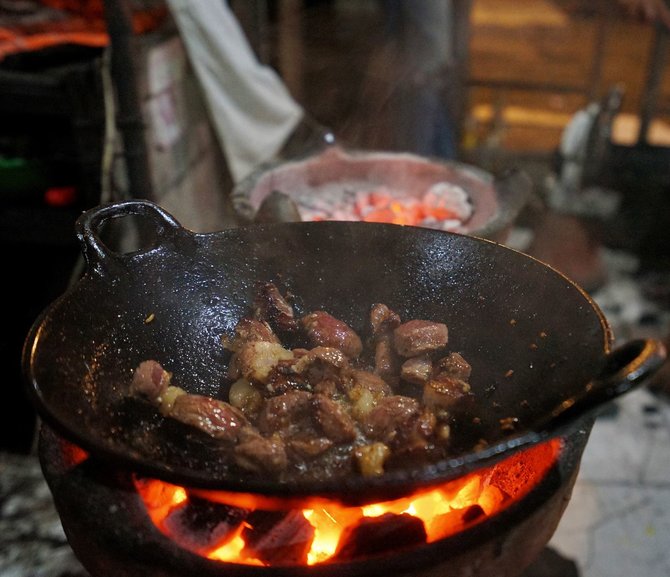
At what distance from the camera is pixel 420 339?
2.39m

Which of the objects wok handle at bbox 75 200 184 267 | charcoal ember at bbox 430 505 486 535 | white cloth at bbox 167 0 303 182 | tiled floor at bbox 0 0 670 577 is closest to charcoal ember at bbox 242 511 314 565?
charcoal ember at bbox 430 505 486 535

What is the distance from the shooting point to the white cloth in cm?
549

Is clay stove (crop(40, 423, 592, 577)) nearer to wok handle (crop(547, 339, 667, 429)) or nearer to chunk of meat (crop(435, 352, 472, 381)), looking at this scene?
wok handle (crop(547, 339, 667, 429))

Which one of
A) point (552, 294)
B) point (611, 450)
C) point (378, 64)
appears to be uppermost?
point (552, 294)

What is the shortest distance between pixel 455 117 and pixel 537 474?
5.71m

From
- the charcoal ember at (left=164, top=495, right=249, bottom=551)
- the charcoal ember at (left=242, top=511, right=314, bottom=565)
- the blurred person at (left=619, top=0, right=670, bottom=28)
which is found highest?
the blurred person at (left=619, top=0, right=670, bottom=28)

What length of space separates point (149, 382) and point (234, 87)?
440 centimetres

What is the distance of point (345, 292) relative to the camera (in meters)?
2.79

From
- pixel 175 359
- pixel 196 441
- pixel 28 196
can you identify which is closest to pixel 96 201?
pixel 28 196

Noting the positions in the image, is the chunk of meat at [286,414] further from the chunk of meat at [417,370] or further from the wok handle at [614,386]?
the wok handle at [614,386]

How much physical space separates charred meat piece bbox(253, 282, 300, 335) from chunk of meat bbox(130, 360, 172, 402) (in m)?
0.53

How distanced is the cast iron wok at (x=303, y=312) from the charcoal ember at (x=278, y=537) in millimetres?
186

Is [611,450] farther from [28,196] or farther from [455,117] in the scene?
[28,196]

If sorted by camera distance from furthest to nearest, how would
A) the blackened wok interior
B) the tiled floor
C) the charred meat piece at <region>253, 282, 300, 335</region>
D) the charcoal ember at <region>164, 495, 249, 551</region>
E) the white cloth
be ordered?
the white cloth < the tiled floor < the charred meat piece at <region>253, 282, 300, 335</region> < the blackened wok interior < the charcoal ember at <region>164, 495, 249, 551</region>
